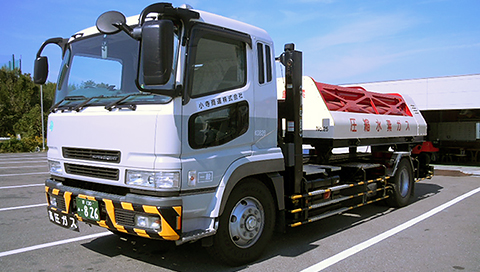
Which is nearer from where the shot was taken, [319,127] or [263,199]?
[263,199]

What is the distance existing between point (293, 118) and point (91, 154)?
8.44 ft

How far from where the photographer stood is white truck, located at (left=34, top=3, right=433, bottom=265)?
12.1 feet

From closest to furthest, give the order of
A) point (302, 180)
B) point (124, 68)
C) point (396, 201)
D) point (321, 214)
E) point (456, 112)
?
point (124, 68)
point (302, 180)
point (321, 214)
point (396, 201)
point (456, 112)

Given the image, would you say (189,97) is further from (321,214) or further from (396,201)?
(396,201)

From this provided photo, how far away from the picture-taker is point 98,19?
3.77 metres

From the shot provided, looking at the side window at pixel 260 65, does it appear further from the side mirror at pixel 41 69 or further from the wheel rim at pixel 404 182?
the wheel rim at pixel 404 182

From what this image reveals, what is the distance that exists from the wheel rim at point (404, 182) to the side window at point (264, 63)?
478cm

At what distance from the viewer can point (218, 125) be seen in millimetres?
4164

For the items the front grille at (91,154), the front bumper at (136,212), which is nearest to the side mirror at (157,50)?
the front grille at (91,154)

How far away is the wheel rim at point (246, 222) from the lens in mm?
4414

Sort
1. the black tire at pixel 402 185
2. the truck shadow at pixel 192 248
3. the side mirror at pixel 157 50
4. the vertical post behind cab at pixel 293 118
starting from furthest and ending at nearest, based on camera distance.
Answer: the black tire at pixel 402 185 → the vertical post behind cab at pixel 293 118 → the truck shadow at pixel 192 248 → the side mirror at pixel 157 50

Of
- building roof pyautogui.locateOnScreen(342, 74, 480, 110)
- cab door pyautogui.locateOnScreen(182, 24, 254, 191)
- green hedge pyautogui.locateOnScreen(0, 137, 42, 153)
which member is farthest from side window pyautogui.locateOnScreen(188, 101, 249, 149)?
green hedge pyautogui.locateOnScreen(0, 137, 42, 153)

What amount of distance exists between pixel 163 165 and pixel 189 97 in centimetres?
71

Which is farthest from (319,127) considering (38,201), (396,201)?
(38,201)
